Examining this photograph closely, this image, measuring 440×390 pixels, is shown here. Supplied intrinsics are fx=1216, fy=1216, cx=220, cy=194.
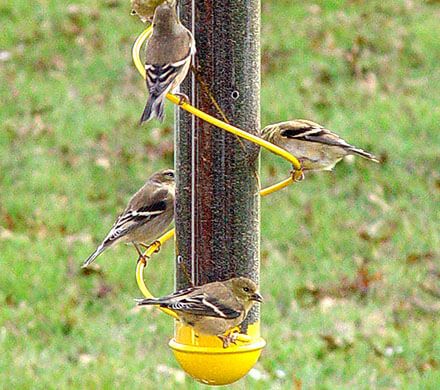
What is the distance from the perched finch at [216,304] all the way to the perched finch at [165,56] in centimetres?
66

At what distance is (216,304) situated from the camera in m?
4.25

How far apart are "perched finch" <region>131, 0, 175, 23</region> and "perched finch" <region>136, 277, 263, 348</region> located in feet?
3.83

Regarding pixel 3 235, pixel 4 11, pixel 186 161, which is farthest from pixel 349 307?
pixel 4 11

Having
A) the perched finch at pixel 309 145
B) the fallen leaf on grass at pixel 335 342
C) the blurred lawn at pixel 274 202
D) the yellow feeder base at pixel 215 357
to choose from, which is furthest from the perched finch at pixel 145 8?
the fallen leaf on grass at pixel 335 342

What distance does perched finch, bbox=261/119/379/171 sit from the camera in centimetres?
466

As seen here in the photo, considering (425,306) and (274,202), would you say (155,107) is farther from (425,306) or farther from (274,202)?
(274,202)

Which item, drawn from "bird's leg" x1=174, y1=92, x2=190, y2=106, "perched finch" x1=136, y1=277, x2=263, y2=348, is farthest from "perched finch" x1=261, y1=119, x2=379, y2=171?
"perched finch" x1=136, y1=277, x2=263, y2=348

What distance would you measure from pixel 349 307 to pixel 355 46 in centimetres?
485

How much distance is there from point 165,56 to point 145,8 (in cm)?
72

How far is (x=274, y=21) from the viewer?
492 inches

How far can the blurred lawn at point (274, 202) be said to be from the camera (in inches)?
266

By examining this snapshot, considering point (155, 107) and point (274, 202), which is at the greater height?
point (155, 107)

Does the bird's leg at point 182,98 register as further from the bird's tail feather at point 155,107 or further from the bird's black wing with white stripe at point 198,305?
the bird's black wing with white stripe at point 198,305

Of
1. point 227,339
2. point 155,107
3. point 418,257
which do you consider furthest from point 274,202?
point 155,107
